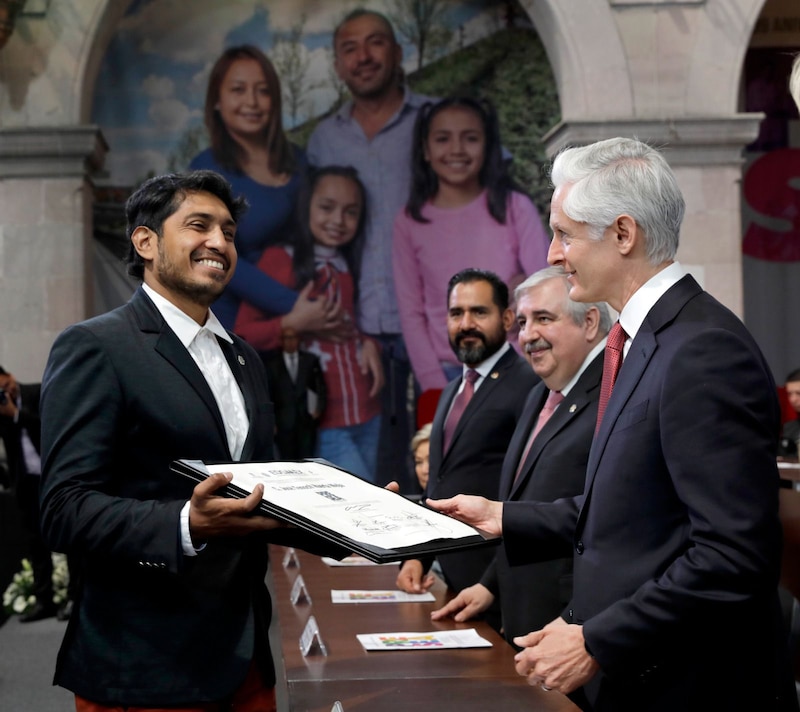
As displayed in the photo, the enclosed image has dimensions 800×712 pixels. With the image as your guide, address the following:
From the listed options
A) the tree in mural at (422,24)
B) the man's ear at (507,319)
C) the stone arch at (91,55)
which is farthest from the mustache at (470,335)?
the tree in mural at (422,24)

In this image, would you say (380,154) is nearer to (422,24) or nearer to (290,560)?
(422,24)

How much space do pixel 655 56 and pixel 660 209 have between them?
262 inches

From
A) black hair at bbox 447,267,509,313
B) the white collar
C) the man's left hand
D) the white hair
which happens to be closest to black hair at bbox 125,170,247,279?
the white collar

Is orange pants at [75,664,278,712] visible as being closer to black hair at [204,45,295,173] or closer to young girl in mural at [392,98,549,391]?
young girl in mural at [392,98,549,391]

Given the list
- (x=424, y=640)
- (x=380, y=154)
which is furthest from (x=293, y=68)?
(x=424, y=640)

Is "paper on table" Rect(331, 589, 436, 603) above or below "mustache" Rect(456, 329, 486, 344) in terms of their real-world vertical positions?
below

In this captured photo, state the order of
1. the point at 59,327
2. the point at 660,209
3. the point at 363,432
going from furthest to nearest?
the point at 363,432 < the point at 59,327 < the point at 660,209

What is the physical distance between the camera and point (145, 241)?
2.37m

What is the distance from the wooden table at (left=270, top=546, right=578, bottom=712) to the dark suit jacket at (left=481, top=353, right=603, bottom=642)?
20 centimetres

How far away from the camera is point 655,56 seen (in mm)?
8148

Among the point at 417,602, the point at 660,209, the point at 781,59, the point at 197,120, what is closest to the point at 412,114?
the point at 197,120

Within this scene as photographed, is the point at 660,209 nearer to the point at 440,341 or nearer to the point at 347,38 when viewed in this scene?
the point at 440,341

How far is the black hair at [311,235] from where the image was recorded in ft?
32.3

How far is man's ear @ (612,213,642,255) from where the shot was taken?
2008 mm
